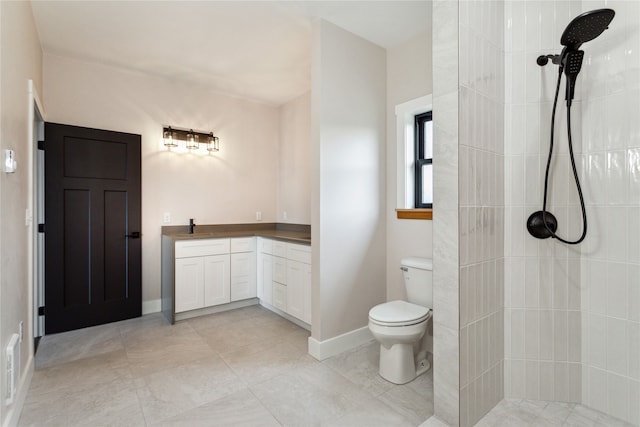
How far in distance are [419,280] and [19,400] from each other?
2545mm

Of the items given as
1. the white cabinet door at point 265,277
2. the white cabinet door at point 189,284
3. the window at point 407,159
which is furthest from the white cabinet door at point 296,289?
the window at point 407,159

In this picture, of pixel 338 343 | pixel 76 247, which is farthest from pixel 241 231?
pixel 338 343

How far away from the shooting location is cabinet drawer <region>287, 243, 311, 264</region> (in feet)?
9.58

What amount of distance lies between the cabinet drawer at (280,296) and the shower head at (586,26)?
2.85 meters

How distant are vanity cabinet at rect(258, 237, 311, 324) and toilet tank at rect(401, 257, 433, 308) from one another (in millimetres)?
924

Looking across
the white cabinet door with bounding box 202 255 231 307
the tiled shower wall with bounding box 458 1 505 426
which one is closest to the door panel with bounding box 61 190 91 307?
the white cabinet door with bounding box 202 255 231 307

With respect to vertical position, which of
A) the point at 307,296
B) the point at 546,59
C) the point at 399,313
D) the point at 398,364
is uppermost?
the point at 546,59

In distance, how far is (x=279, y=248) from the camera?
3328mm

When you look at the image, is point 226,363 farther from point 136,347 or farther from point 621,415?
point 621,415

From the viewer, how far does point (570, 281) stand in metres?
1.77

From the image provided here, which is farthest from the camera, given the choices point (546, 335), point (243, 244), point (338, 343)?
point (243, 244)

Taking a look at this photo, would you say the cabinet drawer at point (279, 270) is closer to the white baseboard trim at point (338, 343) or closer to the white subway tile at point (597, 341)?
the white baseboard trim at point (338, 343)

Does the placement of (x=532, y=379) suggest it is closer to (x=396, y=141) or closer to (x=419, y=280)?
(x=419, y=280)

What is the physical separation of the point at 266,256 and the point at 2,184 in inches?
92.2
